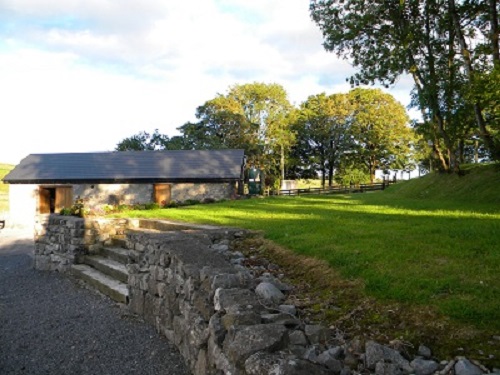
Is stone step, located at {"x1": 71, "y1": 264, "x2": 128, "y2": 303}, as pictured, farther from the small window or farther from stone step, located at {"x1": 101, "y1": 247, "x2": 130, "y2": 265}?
the small window

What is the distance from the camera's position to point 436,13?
1752 centimetres

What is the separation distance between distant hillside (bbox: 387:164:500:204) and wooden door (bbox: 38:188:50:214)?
22.7 metres

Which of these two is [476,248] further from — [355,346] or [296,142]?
[296,142]

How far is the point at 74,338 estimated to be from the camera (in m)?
6.02

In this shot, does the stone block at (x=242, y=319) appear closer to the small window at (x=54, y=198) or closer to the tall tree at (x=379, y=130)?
the small window at (x=54, y=198)

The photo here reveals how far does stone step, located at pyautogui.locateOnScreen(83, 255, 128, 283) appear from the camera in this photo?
845 centimetres

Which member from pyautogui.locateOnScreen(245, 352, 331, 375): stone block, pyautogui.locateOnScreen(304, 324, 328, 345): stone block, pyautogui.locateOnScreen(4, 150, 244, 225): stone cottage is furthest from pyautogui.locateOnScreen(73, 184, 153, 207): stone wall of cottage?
pyautogui.locateOnScreen(245, 352, 331, 375): stone block

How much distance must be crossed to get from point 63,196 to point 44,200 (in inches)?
66.2

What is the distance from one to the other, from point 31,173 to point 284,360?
96.4ft

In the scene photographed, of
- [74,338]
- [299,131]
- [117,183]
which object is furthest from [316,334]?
[299,131]

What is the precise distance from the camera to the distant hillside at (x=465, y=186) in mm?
15361

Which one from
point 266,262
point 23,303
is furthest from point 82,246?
point 266,262

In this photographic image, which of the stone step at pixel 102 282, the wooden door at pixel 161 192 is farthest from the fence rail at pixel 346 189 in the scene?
the stone step at pixel 102 282

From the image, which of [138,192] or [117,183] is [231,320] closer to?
[138,192]
